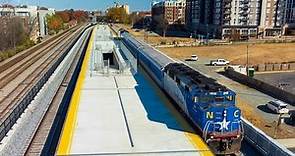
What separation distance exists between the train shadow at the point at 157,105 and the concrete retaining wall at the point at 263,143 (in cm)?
382

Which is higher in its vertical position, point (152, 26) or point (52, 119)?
point (152, 26)

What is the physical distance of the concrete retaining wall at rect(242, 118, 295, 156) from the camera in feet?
52.3

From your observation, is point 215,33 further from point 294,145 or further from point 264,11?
point 294,145

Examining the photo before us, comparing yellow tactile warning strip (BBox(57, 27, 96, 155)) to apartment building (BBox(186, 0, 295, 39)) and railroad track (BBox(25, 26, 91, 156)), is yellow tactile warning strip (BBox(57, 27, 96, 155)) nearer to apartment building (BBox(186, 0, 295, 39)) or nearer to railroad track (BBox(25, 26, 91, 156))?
railroad track (BBox(25, 26, 91, 156))

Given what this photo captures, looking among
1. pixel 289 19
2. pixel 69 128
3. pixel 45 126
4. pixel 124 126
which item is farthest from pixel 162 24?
pixel 69 128

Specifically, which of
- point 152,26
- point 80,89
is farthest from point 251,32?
point 80,89

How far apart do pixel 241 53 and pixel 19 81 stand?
150 feet

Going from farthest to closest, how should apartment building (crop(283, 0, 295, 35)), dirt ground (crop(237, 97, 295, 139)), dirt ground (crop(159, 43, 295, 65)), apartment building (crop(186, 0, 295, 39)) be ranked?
1. apartment building (crop(283, 0, 295, 35))
2. apartment building (crop(186, 0, 295, 39))
3. dirt ground (crop(159, 43, 295, 65))
4. dirt ground (crop(237, 97, 295, 139))

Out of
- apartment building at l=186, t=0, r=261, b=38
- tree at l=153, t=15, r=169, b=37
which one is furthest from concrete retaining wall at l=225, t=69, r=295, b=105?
tree at l=153, t=15, r=169, b=37

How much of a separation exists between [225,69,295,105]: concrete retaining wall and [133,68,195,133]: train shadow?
13.0 m

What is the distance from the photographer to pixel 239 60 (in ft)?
196

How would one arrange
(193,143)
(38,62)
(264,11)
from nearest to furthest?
(193,143) → (38,62) → (264,11)

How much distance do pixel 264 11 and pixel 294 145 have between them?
86803 mm

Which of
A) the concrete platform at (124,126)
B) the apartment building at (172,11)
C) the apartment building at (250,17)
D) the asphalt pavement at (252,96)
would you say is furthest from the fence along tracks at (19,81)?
the apartment building at (172,11)
